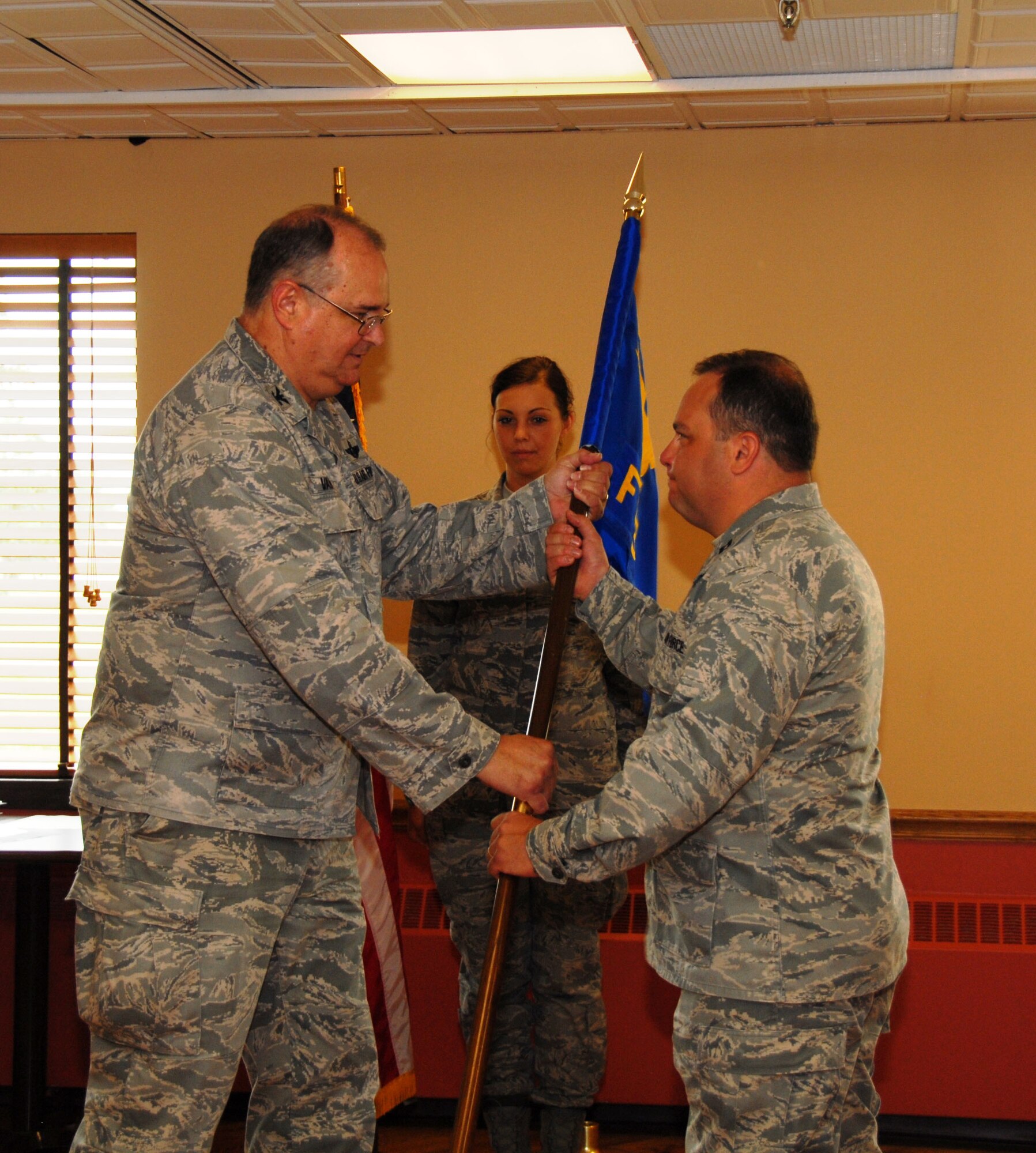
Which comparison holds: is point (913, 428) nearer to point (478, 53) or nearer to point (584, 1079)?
point (478, 53)

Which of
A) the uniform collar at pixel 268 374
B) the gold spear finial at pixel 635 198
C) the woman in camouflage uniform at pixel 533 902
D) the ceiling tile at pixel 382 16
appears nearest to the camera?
the uniform collar at pixel 268 374

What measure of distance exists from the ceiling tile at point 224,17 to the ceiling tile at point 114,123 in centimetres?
73

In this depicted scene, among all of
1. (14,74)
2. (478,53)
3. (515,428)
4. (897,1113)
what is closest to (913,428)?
(515,428)

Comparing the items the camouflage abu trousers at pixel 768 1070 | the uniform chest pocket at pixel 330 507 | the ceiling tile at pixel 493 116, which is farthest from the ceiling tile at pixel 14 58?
the camouflage abu trousers at pixel 768 1070

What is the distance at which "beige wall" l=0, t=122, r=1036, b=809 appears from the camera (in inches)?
135

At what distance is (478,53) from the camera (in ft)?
9.95

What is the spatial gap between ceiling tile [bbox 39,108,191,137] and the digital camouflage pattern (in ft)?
6.06

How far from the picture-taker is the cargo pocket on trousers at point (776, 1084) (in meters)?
1.70

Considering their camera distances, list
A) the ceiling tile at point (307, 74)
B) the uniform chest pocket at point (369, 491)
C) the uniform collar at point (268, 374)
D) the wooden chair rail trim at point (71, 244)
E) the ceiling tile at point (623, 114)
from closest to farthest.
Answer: the uniform collar at point (268, 374), the uniform chest pocket at point (369, 491), the ceiling tile at point (307, 74), the ceiling tile at point (623, 114), the wooden chair rail trim at point (71, 244)

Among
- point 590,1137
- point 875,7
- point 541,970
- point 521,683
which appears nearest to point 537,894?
point 541,970

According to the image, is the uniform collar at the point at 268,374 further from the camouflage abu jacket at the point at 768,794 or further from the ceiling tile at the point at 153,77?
the ceiling tile at the point at 153,77

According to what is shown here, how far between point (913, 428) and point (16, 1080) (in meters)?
2.91

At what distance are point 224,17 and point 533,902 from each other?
2.11 m

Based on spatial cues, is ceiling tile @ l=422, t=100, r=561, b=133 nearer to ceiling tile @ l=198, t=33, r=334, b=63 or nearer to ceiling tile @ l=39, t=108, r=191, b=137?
ceiling tile @ l=198, t=33, r=334, b=63
